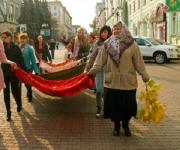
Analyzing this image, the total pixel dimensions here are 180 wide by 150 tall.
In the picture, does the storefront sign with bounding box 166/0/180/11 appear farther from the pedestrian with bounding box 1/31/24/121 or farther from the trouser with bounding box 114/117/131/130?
the trouser with bounding box 114/117/131/130

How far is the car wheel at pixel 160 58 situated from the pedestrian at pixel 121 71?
18195mm

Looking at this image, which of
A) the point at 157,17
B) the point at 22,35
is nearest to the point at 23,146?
the point at 22,35

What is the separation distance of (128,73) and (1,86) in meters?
2.16

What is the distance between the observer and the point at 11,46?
856 cm

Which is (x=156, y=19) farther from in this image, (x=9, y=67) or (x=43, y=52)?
(x=9, y=67)

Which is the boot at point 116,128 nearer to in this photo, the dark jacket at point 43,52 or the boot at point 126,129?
the boot at point 126,129

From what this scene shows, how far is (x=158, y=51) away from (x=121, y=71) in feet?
60.8

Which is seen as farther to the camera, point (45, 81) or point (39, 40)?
point (39, 40)

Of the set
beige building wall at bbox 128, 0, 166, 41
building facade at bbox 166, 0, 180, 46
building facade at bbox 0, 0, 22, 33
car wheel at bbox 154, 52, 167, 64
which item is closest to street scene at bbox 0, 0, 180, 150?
car wheel at bbox 154, 52, 167, 64

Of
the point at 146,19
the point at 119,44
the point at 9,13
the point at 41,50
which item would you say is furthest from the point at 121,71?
the point at 9,13

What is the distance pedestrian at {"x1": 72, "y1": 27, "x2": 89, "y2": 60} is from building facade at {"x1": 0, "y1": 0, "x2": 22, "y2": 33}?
1960 inches

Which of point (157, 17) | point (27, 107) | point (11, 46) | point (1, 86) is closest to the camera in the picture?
point (1, 86)

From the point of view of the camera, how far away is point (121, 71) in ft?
22.3

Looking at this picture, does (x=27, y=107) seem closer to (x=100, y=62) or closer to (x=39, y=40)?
(x=100, y=62)
